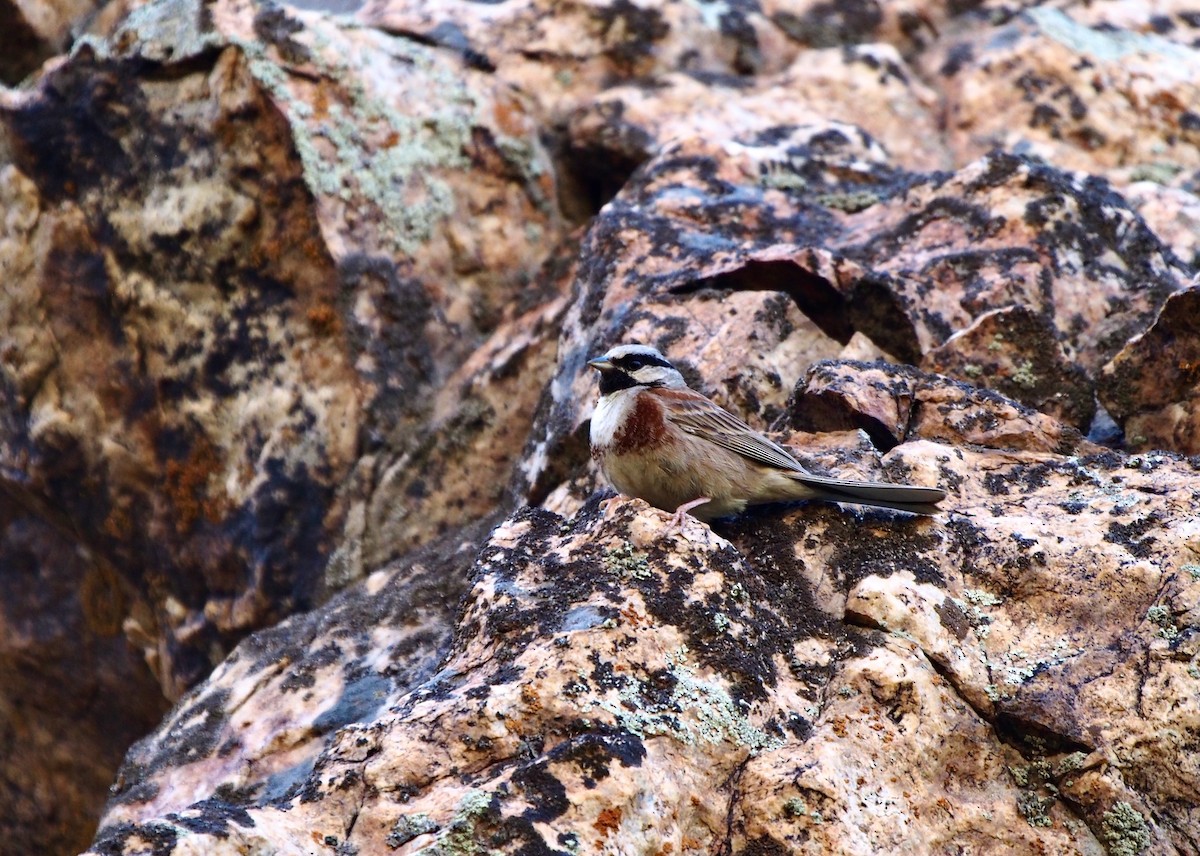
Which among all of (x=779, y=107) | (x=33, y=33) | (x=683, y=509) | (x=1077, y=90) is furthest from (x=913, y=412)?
(x=33, y=33)

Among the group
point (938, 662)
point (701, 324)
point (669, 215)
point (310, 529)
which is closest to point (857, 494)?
point (938, 662)

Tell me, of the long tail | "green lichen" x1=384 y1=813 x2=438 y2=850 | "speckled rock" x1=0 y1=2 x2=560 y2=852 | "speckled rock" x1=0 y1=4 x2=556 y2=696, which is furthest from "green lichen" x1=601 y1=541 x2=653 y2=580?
"speckled rock" x1=0 y1=4 x2=556 y2=696

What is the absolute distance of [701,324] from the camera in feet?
18.0

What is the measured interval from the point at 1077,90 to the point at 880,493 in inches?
188

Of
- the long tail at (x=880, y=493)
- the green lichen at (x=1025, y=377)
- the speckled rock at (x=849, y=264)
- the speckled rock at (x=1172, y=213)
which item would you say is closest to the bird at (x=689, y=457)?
the long tail at (x=880, y=493)

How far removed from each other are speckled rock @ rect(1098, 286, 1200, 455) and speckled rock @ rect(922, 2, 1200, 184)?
9.41 feet

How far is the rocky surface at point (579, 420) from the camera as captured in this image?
343 cm

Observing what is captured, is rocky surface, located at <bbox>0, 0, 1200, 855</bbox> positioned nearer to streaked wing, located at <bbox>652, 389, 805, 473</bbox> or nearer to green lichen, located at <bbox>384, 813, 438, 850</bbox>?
green lichen, located at <bbox>384, 813, 438, 850</bbox>

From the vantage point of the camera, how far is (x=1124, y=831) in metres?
3.32

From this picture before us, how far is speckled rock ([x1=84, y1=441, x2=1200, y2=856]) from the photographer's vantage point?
3.22 m

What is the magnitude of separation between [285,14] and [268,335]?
1.71 meters

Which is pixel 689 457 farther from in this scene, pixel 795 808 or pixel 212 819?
pixel 212 819

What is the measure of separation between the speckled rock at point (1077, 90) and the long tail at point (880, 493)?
4067 millimetres

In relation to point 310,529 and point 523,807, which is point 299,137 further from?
point 523,807
